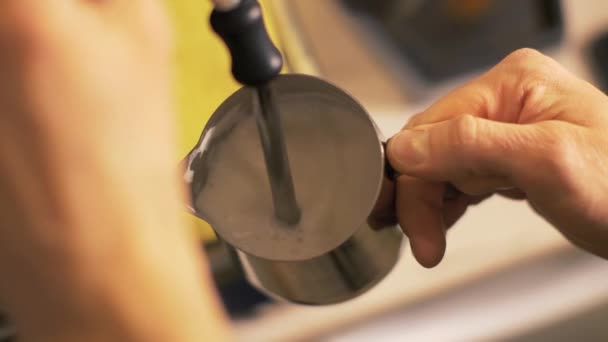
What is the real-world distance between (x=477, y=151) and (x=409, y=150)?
41 millimetres

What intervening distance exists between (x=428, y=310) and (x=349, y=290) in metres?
0.26

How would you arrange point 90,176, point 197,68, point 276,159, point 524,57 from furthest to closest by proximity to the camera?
point 197,68 < point 524,57 < point 276,159 < point 90,176

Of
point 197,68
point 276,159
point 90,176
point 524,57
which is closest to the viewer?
point 90,176

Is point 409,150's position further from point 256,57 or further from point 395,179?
point 256,57

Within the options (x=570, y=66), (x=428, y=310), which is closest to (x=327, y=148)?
(x=428, y=310)

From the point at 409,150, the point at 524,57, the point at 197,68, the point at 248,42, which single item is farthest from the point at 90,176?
the point at 197,68

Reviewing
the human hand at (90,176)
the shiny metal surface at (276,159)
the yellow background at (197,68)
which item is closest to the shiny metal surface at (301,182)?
the shiny metal surface at (276,159)

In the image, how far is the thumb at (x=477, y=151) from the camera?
0.40m

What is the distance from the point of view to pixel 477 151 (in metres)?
0.40

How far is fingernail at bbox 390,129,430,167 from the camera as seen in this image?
408 millimetres

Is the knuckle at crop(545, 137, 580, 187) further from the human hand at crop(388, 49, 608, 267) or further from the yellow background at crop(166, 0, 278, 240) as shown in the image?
the yellow background at crop(166, 0, 278, 240)

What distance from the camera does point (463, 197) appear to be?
51 cm

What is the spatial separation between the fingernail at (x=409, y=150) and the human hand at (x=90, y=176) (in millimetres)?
204

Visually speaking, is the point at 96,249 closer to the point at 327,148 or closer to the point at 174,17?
the point at 327,148
